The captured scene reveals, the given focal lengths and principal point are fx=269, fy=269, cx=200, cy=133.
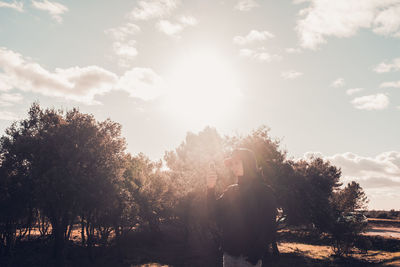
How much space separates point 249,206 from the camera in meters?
5.07

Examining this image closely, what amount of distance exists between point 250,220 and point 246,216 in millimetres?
100

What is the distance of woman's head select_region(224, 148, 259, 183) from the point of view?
206 inches

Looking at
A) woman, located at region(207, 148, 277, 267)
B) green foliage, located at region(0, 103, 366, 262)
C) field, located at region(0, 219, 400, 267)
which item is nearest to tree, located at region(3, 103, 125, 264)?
green foliage, located at region(0, 103, 366, 262)

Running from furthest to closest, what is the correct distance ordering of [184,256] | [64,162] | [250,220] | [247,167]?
[184,256] → [64,162] → [247,167] → [250,220]

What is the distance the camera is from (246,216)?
199 inches

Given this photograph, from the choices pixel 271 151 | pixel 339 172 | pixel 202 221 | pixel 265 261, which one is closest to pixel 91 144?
pixel 202 221

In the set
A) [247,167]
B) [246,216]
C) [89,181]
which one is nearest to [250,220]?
[246,216]

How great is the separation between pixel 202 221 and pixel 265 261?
7.23m

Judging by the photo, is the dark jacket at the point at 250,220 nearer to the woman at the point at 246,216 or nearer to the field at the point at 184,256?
the woman at the point at 246,216

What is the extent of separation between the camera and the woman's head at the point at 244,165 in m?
5.24

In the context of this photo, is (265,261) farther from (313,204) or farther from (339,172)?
(339,172)

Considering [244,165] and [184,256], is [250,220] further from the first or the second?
[184,256]

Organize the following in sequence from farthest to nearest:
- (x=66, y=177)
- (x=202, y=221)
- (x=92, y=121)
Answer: (x=92, y=121), (x=202, y=221), (x=66, y=177)

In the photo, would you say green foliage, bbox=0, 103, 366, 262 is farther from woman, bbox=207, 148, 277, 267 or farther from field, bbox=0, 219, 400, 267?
woman, bbox=207, 148, 277, 267
